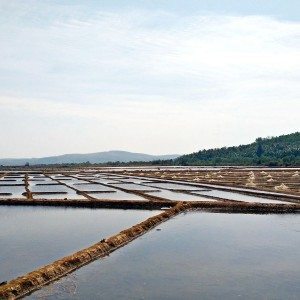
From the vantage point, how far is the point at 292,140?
13612 centimetres

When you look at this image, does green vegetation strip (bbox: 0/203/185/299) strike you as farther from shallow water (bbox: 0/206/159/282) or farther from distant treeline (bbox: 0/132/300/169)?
distant treeline (bbox: 0/132/300/169)

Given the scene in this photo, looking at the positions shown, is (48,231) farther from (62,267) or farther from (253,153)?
(253,153)

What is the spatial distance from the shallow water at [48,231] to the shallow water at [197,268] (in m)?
1.59

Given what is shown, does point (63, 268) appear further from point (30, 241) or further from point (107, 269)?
point (30, 241)

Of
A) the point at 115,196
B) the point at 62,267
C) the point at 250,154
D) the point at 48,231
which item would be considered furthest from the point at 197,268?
the point at 250,154

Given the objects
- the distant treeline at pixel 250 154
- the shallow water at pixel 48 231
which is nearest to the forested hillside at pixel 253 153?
the distant treeline at pixel 250 154

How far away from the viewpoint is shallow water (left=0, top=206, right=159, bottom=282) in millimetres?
14336

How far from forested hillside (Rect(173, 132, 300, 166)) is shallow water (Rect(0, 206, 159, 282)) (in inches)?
3539

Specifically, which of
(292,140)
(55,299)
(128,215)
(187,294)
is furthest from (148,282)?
(292,140)

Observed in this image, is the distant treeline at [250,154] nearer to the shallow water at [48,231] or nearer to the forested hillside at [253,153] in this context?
the forested hillside at [253,153]

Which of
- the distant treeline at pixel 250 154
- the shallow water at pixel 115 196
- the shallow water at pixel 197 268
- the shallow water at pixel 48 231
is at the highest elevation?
Answer: the distant treeline at pixel 250 154

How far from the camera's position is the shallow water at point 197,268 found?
1147 centimetres

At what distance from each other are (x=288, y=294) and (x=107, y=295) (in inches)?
173

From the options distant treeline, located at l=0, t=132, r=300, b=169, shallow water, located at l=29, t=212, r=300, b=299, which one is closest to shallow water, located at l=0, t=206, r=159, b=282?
shallow water, located at l=29, t=212, r=300, b=299
